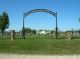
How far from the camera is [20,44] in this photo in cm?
2672

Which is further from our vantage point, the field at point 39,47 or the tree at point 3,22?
the tree at point 3,22

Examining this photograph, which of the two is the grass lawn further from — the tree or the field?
the tree

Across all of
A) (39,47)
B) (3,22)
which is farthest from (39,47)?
(3,22)

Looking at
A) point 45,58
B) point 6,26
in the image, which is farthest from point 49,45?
point 6,26

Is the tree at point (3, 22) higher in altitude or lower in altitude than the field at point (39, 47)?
higher

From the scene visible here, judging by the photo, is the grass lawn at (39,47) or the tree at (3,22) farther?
the tree at (3,22)

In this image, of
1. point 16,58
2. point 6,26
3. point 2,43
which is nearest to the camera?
point 16,58

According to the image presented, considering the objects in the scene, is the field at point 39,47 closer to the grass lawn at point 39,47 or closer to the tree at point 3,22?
the grass lawn at point 39,47

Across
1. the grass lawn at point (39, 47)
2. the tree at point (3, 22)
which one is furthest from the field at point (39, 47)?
the tree at point (3, 22)

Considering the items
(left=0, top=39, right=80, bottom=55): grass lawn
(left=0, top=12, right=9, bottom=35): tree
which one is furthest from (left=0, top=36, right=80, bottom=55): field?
(left=0, top=12, right=9, bottom=35): tree

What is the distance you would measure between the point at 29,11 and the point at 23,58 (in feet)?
72.4

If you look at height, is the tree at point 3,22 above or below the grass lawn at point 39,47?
above

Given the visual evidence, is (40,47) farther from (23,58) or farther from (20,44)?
(23,58)

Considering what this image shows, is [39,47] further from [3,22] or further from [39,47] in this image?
[3,22]
